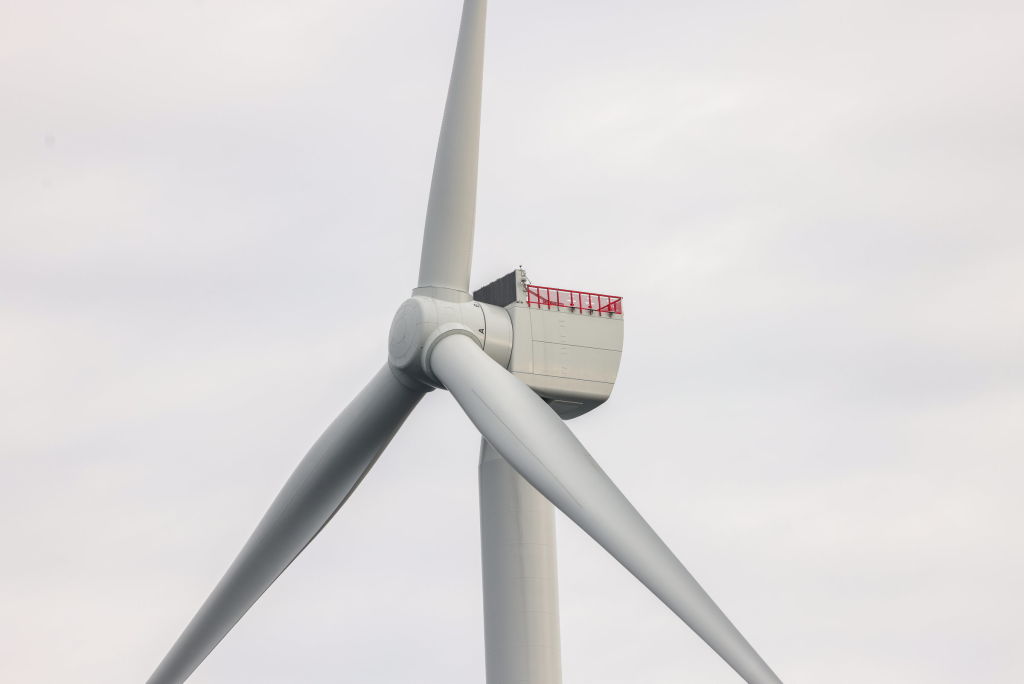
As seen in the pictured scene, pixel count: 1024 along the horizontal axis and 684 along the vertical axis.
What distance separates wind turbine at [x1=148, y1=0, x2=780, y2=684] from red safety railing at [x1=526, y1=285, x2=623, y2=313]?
1.4 inches

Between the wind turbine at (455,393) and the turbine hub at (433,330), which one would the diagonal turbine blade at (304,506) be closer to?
the wind turbine at (455,393)

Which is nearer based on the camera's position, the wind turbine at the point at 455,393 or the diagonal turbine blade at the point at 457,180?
the wind turbine at the point at 455,393

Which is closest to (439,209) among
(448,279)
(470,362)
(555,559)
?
(448,279)

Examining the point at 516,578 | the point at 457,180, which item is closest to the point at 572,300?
the point at 457,180

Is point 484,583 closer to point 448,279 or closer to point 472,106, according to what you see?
point 448,279

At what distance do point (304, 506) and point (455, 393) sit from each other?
5470mm

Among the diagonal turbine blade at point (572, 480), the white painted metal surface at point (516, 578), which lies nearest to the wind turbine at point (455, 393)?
the white painted metal surface at point (516, 578)

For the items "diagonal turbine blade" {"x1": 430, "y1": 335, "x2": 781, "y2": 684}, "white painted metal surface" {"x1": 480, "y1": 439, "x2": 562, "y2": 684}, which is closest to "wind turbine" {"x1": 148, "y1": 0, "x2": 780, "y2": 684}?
"white painted metal surface" {"x1": 480, "y1": 439, "x2": 562, "y2": 684}

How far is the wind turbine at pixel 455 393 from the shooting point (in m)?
45.2

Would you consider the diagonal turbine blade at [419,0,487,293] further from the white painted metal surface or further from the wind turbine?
the white painted metal surface

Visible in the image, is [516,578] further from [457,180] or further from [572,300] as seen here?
[457,180]

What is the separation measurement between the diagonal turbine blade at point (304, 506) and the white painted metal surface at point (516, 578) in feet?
9.55

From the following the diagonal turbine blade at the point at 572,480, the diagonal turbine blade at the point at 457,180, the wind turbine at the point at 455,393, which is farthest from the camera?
the diagonal turbine blade at the point at 457,180

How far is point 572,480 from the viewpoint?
130 ft
